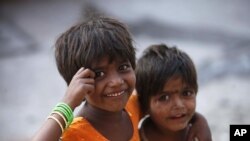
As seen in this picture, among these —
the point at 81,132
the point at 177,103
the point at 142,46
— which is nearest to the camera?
the point at 81,132

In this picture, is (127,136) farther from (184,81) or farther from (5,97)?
(5,97)

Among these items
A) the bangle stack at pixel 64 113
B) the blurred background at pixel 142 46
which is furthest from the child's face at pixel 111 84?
the blurred background at pixel 142 46

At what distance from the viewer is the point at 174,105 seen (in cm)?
156

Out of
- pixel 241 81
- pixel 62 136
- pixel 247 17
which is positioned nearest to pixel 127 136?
pixel 62 136

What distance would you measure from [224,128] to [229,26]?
43.2 inches

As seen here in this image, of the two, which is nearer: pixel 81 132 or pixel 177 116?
pixel 81 132

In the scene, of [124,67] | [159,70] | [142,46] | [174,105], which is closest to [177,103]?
[174,105]

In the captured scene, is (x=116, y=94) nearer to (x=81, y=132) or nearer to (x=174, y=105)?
(x=81, y=132)

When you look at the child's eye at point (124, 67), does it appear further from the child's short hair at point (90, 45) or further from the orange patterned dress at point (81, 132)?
the orange patterned dress at point (81, 132)

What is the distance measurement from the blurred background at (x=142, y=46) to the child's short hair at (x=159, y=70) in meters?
1.32

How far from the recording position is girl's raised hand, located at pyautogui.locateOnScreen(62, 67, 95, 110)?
1201mm

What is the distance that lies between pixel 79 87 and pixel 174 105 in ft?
1.45

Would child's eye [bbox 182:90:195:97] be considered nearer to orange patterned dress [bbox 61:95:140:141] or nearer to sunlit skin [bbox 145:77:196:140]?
sunlit skin [bbox 145:77:196:140]

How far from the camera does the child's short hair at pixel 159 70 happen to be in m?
1.58
